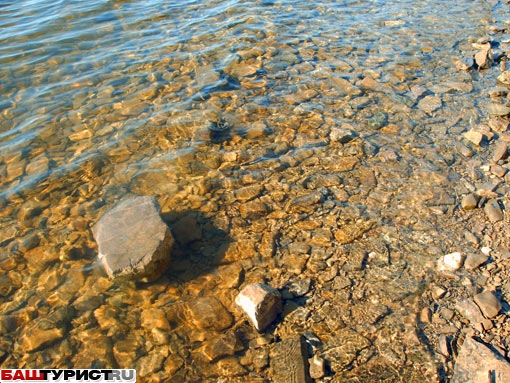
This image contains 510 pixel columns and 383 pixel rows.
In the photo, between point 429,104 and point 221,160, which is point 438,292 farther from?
point 429,104

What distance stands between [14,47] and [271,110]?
23.8 feet

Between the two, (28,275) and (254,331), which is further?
(28,275)

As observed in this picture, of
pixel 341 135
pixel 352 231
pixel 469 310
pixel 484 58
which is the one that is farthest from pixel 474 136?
pixel 469 310

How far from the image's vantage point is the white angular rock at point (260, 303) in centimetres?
443

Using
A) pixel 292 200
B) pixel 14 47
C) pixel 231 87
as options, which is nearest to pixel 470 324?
pixel 292 200

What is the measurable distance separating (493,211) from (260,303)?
3535mm

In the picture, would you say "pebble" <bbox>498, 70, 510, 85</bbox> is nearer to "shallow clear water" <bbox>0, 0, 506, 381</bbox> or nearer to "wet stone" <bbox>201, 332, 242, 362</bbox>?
"shallow clear water" <bbox>0, 0, 506, 381</bbox>

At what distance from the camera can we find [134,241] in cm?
506

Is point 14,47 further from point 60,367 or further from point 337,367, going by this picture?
point 337,367

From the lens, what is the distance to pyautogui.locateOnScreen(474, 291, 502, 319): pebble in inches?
171

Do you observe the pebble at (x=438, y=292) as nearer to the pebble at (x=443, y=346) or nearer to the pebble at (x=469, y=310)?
the pebble at (x=469, y=310)

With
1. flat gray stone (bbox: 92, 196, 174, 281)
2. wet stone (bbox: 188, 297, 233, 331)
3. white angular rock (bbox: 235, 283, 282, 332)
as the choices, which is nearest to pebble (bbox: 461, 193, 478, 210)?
white angular rock (bbox: 235, 283, 282, 332)

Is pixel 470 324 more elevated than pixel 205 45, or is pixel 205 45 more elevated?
pixel 205 45

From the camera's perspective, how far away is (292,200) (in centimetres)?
614
